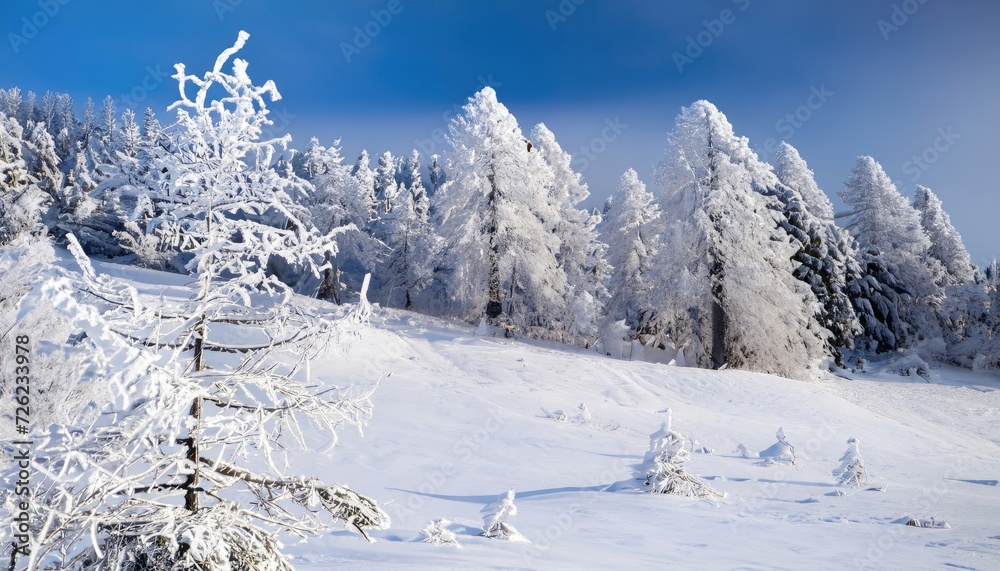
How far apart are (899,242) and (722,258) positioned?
22.7m

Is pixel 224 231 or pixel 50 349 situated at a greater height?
pixel 224 231

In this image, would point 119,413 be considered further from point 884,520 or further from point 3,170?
point 3,170

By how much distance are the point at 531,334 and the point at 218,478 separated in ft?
76.7

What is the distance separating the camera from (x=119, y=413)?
2.84m

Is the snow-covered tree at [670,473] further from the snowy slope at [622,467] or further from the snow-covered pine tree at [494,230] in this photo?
the snow-covered pine tree at [494,230]

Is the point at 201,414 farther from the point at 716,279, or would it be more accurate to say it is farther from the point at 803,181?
the point at 803,181

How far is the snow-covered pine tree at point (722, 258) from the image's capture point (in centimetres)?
2297

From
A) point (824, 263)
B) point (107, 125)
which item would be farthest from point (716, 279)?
point (107, 125)

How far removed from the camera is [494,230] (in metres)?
27.1

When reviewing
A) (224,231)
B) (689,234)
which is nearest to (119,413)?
(224,231)

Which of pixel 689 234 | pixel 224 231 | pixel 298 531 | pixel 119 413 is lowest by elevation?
pixel 298 531

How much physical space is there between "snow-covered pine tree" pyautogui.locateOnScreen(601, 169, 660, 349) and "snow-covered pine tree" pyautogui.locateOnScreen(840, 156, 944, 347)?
15602mm

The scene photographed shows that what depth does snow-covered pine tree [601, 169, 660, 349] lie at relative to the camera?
2730 cm

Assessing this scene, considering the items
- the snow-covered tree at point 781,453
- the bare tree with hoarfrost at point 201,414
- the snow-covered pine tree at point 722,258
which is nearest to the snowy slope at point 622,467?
the snow-covered tree at point 781,453
